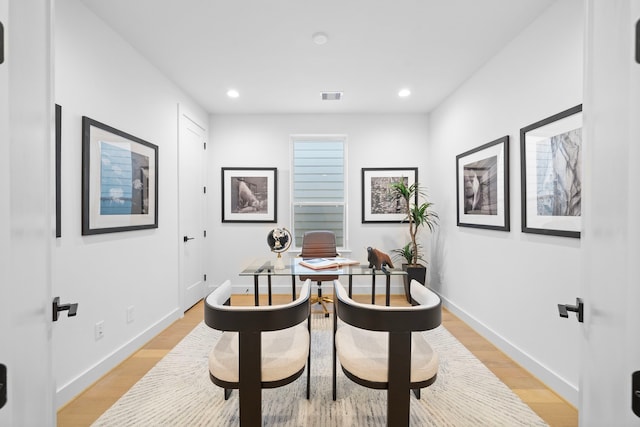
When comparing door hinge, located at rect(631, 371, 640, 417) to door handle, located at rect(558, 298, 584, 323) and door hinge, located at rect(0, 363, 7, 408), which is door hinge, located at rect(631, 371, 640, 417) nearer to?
door handle, located at rect(558, 298, 584, 323)

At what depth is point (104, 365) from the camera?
2.28m

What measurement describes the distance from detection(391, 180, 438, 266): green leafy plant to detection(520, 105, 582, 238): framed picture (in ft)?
5.16

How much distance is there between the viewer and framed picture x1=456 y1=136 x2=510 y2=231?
104 inches

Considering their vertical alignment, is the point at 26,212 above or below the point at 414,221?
above

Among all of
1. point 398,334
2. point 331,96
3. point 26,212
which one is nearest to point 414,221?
point 331,96

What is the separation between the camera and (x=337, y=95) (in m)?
3.65

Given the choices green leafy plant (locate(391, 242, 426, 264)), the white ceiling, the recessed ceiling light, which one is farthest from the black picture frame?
green leafy plant (locate(391, 242, 426, 264))

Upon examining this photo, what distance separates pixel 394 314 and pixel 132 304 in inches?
94.7

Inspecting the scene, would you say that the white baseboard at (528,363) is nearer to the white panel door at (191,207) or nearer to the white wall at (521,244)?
the white wall at (521,244)

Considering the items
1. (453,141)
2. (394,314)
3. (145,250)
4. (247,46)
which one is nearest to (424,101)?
(453,141)

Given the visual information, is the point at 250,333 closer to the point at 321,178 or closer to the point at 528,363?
the point at 528,363

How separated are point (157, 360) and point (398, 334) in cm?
220

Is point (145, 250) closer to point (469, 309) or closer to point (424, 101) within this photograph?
point (469, 309)

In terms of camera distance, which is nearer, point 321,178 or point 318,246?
point 318,246
